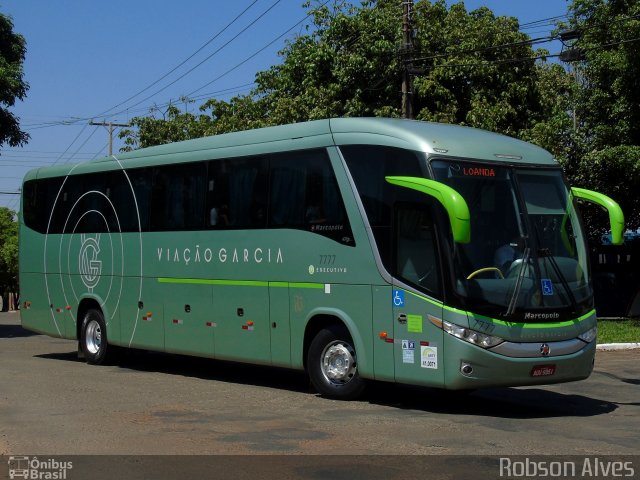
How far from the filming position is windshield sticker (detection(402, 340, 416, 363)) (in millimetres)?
11164

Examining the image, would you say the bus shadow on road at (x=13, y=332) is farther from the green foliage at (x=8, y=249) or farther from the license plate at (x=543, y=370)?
the green foliage at (x=8, y=249)

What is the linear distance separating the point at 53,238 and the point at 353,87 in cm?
1344

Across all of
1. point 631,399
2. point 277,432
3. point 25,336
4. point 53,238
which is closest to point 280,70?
point 25,336

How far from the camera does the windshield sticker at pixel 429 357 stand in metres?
10.9

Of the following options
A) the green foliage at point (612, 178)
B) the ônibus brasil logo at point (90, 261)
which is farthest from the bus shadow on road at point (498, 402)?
the green foliage at point (612, 178)

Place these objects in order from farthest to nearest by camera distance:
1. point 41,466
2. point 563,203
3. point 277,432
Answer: point 563,203 < point 277,432 < point 41,466

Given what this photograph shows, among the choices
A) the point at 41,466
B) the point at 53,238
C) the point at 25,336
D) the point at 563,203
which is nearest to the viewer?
the point at 41,466

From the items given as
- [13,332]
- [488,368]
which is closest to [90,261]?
[488,368]

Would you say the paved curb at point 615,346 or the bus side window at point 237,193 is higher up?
the bus side window at point 237,193

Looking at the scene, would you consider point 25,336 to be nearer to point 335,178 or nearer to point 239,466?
point 335,178

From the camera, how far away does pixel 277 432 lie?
973 centimetres

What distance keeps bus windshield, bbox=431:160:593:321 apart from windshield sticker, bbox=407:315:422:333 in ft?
2.24

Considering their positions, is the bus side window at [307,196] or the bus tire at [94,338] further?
the bus tire at [94,338]

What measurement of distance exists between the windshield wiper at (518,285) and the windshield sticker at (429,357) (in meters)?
0.96
